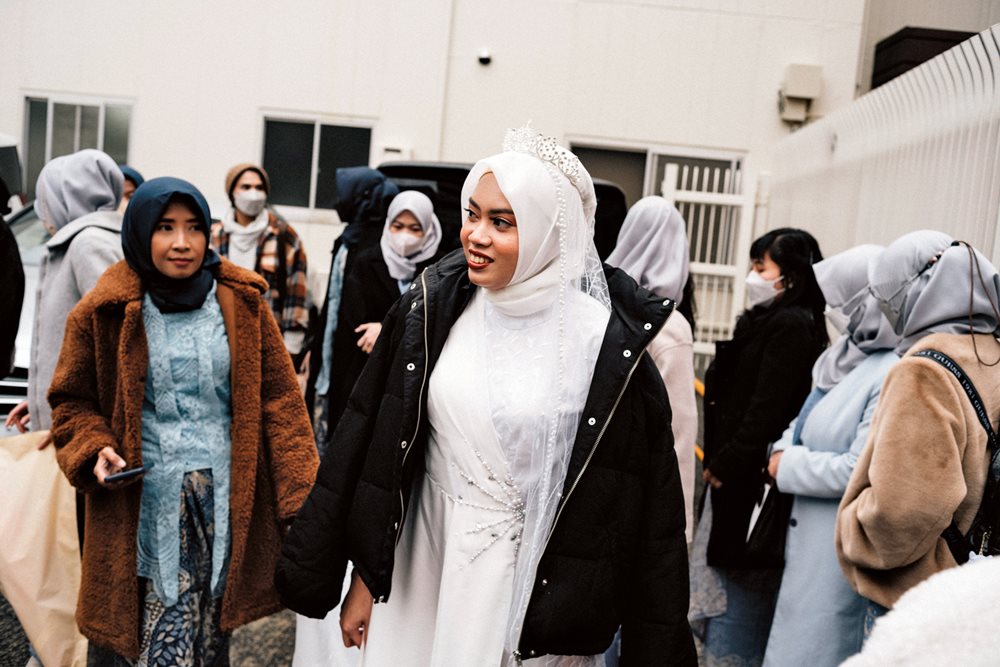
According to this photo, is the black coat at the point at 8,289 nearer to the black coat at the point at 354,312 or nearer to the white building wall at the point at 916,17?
the black coat at the point at 354,312

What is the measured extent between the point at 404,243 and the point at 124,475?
3139 millimetres

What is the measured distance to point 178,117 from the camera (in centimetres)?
1123

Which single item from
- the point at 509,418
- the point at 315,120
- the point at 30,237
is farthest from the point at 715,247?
the point at 509,418

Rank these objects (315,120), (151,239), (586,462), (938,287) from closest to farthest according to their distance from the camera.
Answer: (586,462), (938,287), (151,239), (315,120)

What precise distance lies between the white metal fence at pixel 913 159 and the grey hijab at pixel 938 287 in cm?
242

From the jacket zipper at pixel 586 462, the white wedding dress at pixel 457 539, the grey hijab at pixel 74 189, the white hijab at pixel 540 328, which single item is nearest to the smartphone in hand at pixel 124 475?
the white wedding dress at pixel 457 539

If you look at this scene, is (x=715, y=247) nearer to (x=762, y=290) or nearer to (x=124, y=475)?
(x=762, y=290)

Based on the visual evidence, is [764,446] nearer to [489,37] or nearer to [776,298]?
[776,298]

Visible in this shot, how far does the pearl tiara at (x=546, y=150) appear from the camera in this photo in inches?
105

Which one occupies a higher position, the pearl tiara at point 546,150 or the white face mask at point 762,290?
the pearl tiara at point 546,150

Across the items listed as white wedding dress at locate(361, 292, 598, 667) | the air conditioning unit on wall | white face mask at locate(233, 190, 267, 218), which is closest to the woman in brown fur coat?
white wedding dress at locate(361, 292, 598, 667)

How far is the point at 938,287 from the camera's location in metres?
3.08

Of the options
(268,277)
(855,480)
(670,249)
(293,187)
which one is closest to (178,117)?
(293,187)

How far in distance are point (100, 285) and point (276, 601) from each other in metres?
1.24
